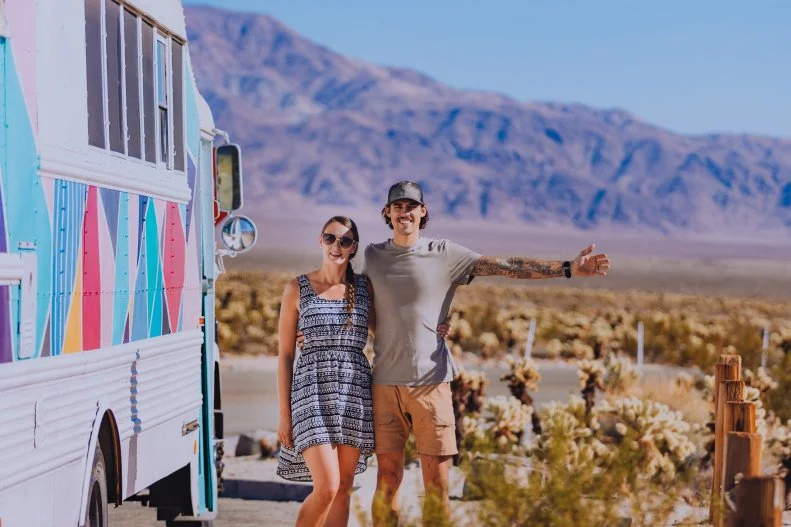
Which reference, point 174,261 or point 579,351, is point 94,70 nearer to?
point 174,261

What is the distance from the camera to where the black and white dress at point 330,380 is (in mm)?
7105

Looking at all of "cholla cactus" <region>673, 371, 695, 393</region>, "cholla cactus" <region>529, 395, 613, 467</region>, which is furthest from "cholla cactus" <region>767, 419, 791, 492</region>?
"cholla cactus" <region>673, 371, 695, 393</region>

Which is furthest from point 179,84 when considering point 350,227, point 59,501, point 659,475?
point 659,475

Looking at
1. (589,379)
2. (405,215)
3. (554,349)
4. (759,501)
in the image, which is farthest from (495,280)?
(759,501)

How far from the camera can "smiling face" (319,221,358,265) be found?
7.21m

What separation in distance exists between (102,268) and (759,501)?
118 inches

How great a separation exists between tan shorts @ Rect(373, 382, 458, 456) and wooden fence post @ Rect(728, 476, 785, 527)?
1.86m

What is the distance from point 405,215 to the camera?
24.0 feet

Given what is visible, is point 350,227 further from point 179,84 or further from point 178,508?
point 178,508

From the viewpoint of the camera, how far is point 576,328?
36594mm

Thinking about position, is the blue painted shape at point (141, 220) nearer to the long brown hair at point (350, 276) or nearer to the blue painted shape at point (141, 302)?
the blue painted shape at point (141, 302)

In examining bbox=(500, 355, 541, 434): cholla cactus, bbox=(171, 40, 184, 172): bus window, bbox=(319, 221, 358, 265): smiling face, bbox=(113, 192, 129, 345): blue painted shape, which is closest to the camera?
bbox=(113, 192, 129, 345): blue painted shape

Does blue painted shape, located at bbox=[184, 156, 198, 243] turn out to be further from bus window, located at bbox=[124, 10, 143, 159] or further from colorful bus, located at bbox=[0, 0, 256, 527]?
bus window, located at bbox=[124, 10, 143, 159]

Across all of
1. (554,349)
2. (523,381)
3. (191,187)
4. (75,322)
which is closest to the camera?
(75,322)
